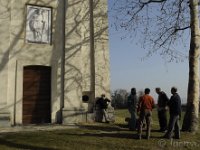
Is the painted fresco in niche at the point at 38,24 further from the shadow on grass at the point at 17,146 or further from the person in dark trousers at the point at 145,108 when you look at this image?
the person in dark trousers at the point at 145,108

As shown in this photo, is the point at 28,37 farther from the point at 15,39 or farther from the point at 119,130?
the point at 119,130

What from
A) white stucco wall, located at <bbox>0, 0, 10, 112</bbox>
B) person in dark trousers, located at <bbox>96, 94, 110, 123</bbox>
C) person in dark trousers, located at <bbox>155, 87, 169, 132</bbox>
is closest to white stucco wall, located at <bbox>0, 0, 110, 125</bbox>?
white stucco wall, located at <bbox>0, 0, 10, 112</bbox>

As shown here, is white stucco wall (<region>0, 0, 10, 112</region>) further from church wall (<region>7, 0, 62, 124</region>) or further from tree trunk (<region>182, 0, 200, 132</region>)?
tree trunk (<region>182, 0, 200, 132</region>)

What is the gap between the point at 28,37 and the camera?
18.4 m

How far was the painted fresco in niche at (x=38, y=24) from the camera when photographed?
726 inches

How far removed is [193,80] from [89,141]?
17.8 ft

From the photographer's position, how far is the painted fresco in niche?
1844cm

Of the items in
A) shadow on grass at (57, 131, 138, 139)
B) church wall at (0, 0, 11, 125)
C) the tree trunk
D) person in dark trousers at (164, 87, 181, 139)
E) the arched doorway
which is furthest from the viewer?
the arched doorway

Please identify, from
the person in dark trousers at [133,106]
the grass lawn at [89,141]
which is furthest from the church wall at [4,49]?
the person in dark trousers at [133,106]

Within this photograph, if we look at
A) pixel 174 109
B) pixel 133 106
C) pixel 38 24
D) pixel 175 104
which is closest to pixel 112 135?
pixel 133 106

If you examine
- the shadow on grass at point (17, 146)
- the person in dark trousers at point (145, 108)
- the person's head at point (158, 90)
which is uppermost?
the person's head at point (158, 90)

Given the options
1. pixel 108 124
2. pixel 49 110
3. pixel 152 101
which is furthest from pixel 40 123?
pixel 152 101

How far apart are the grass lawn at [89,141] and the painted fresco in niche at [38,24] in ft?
16.4

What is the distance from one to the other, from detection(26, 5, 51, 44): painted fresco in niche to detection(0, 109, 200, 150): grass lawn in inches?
197
